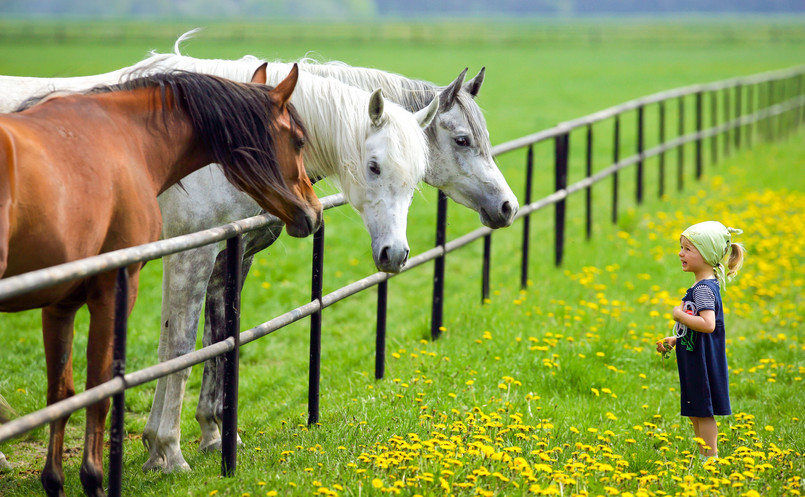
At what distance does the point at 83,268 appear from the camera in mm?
2248

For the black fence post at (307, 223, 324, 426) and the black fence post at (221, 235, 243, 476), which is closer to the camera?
the black fence post at (221, 235, 243, 476)

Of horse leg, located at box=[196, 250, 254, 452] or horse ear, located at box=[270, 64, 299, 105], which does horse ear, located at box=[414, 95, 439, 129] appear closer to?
horse ear, located at box=[270, 64, 299, 105]

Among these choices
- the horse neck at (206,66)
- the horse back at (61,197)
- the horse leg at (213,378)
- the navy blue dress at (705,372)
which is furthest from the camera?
the horse leg at (213,378)

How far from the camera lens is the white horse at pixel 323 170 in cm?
337

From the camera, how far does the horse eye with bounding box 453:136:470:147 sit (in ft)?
13.4

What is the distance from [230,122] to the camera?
10.1 ft

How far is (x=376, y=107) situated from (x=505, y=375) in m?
1.75

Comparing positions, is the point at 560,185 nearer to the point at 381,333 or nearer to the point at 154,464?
the point at 381,333

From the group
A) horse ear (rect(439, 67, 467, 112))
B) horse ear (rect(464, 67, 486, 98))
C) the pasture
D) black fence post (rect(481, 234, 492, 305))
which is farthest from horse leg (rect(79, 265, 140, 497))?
black fence post (rect(481, 234, 492, 305))

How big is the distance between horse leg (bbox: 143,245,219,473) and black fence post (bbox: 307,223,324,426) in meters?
0.45

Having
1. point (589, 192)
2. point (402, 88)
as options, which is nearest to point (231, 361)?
point (402, 88)

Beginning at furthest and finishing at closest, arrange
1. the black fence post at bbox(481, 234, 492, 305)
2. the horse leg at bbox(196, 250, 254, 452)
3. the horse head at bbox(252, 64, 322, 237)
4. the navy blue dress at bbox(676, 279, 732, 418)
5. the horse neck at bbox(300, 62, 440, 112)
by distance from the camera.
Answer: the black fence post at bbox(481, 234, 492, 305) < the horse neck at bbox(300, 62, 440, 112) < the horse leg at bbox(196, 250, 254, 452) < the navy blue dress at bbox(676, 279, 732, 418) < the horse head at bbox(252, 64, 322, 237)

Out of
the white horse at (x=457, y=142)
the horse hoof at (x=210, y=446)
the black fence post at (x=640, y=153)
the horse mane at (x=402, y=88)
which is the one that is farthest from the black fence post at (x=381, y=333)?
the black fence post at (x=640, y=153)

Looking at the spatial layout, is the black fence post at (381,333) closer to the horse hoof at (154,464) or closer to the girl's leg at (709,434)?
the horse hoof at (154,464)
